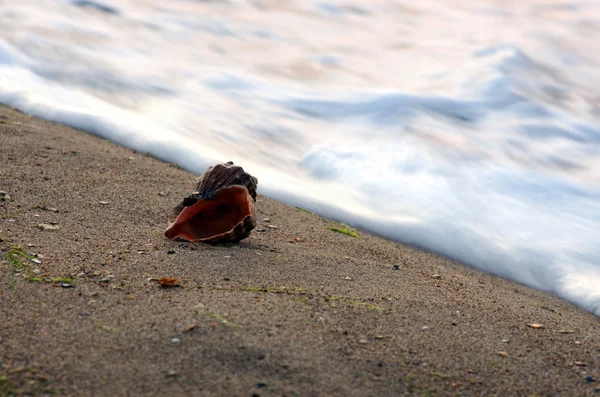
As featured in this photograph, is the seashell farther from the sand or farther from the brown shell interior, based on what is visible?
the sand

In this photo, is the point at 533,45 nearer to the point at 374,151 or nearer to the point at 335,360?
the point at 374,151

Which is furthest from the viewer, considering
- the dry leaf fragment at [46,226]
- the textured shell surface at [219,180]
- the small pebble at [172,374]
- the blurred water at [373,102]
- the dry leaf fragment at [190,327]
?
the blurred water at [373,102]

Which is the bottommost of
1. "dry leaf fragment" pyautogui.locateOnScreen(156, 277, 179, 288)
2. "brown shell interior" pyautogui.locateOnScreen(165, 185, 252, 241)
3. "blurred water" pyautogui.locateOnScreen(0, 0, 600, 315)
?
"dry leaf fragment" pyautogui.locateOnScreen(156, 277, 179, 288)

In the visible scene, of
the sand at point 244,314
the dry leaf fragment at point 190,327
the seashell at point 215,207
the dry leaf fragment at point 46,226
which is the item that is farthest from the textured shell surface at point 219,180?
the dry leaf fragment at point 190,327

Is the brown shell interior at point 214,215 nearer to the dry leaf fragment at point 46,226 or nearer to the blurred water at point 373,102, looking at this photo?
the dry leaf fragment at point 46,226

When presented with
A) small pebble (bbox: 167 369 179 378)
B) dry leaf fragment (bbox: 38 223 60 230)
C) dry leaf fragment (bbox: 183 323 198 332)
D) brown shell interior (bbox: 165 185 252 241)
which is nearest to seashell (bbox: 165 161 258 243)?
brown shell interior (bbox: 165 185 252 241)

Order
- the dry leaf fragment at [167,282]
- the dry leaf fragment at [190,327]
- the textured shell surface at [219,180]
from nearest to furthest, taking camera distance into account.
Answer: the dry leaf fragment at [190,327]
the dry leaf fragment at [167,282]
the textured shell surface at [219,180]
